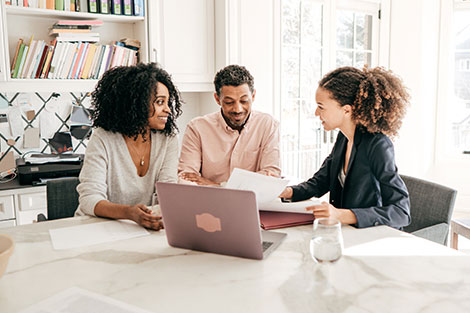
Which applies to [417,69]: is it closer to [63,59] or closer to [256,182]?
[63,59]

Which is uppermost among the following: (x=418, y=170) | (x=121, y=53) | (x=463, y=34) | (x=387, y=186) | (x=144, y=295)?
(x=463, y=34)

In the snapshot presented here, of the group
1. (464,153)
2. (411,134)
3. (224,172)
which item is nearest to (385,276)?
(224,172)

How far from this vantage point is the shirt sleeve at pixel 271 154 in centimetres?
233

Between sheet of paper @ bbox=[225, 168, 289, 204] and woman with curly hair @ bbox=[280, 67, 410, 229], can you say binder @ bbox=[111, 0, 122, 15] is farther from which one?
sheet of paper @ bbox=[225, 168, 289, 204]

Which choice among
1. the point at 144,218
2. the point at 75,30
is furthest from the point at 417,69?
the point at 144,218

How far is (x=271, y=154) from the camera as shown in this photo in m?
2.37

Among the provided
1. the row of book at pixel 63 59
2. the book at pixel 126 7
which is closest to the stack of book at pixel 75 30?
the row of book at pixel 63 59

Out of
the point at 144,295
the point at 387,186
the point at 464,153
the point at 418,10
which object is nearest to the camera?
the point at 144,295

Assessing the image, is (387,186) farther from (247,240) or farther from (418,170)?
(418,170)

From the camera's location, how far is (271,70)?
3.33 m

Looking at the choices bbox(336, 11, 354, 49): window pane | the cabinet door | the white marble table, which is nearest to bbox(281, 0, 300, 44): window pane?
bbox(336, 11, 354, 49): window pane

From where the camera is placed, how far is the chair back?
1.94 m

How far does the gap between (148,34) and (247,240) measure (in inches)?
85.4

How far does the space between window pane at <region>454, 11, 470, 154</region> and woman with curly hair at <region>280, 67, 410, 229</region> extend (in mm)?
3147
